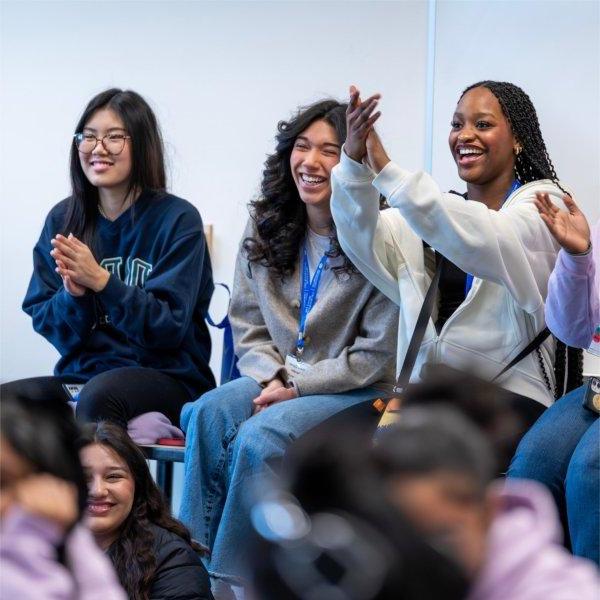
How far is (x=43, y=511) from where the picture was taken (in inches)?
45.6

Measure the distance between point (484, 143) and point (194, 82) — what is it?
6.37ft

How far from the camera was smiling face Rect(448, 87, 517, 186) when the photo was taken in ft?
9.19

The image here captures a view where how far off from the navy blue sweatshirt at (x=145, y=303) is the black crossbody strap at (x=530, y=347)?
1040mm

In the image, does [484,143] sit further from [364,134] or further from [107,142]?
[107,142]

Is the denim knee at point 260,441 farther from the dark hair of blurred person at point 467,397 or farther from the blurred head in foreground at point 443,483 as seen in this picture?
the blurred head in foreground at point 443,483

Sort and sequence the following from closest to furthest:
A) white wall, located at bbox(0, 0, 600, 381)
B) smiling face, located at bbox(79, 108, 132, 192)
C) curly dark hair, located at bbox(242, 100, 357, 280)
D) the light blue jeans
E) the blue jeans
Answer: the blue jeans, the light blue jeans, curly dark hair, located at bbox(242, 100, 357, 280), smiling face, located at bbox(79, 108, 132, 192), white wall, located at bbox(0, 0, 600, 381)

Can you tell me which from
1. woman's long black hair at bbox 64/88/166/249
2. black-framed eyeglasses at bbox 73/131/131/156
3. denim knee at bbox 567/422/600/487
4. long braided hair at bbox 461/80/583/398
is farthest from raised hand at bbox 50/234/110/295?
denim knee at bbox 567/422/600/487

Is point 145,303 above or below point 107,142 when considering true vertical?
below

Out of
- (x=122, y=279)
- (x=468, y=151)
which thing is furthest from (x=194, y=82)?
(x=468, y=151)

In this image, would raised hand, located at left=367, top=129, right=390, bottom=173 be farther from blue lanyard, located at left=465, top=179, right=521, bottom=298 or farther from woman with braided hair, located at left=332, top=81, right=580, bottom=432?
blue lanyard, located at left=465, top=179, right=521, bottom=298

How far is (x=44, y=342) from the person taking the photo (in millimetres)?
4578

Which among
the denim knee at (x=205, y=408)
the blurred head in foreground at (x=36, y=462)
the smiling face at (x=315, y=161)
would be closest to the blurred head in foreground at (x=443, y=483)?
the blurred head in foreground at (x=36, y=462)

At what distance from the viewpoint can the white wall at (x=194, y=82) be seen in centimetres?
424

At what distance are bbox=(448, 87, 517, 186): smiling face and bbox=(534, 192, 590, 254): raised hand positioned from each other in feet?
1.61
